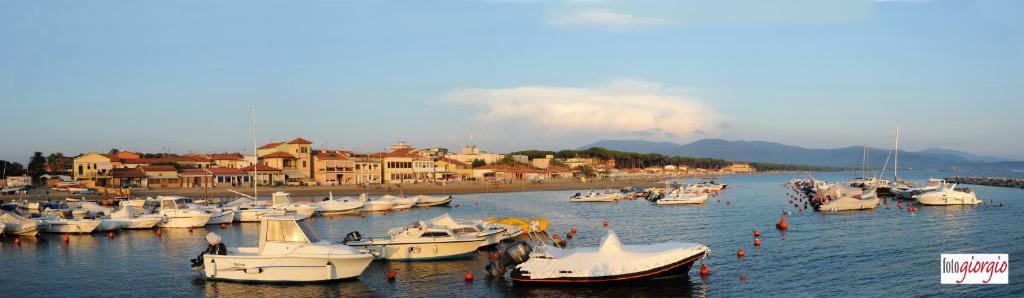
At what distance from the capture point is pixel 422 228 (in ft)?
99.6

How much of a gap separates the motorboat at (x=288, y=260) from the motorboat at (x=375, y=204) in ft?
110

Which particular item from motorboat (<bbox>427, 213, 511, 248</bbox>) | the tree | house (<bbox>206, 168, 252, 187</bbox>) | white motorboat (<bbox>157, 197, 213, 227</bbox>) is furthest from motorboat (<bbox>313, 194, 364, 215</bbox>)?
the tree

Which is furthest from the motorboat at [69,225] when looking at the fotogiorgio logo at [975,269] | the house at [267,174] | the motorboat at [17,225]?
the house at [267,174]

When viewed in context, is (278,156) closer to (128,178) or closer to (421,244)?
(128,178)

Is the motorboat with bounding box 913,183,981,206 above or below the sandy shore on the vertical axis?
below

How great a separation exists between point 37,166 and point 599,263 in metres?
121

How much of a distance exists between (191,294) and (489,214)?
115ft

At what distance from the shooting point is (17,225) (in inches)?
1539

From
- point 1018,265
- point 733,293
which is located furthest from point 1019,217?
point 733,293

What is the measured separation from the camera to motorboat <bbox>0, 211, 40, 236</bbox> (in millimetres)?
39000

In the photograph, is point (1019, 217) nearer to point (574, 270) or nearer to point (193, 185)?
point (574, 270)

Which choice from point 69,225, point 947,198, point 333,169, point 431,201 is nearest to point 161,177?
point 333,169

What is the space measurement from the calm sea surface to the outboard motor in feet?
1.54

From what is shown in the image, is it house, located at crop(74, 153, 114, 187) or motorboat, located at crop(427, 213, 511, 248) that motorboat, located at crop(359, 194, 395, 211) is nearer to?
motorboat, located at crop(427, 213, 511, 248)
